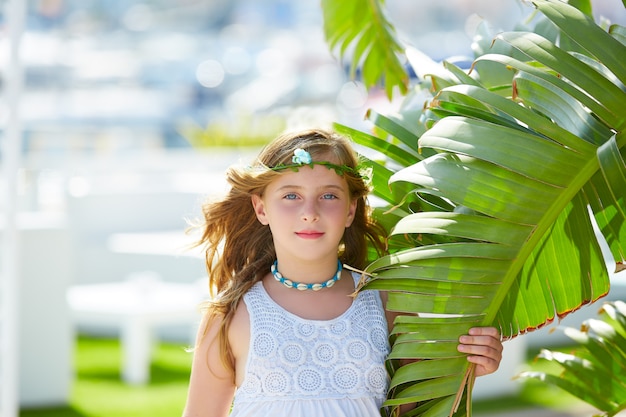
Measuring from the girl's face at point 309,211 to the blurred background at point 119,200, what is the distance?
0.60ft

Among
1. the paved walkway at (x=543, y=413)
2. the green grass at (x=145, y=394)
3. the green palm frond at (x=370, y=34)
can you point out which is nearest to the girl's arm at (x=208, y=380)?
the green palm frond at (x=370, y=34)

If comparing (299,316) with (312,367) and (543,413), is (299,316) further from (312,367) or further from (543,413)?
(543,413)

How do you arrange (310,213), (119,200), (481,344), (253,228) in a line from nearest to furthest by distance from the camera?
1. (481,344)
2. (310,213)
3. (253,228)
4. (119,200)

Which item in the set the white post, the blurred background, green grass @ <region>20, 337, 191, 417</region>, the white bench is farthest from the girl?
the white bench

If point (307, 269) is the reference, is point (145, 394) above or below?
below

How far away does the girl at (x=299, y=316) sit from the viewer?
1856 mm

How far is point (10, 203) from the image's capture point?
403 centimetres

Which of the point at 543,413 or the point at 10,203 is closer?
the point at 10,203

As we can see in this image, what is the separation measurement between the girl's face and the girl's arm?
0.24 meters

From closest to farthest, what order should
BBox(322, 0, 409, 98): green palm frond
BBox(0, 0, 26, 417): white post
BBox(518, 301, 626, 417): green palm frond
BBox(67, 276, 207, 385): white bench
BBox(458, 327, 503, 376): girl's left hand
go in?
BBox(458, 327, 503, 376): girl's left hand
BBox(518, 301, 626, 417): green palm frond
BBox(322, 0, 409, 98): green palm frond
BBox(0, 0, 26, 417): white post
BBox(67, 276, 207, 385): white bench

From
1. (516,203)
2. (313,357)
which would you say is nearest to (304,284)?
(313,357)

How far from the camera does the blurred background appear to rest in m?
5.12

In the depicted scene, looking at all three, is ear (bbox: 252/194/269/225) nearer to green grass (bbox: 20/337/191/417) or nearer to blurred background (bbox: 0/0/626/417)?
blurred background (bbox: 0/0/626/417)

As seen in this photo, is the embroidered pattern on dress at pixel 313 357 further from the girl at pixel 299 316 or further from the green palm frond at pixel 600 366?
the green palm frond at pixel 600 366
